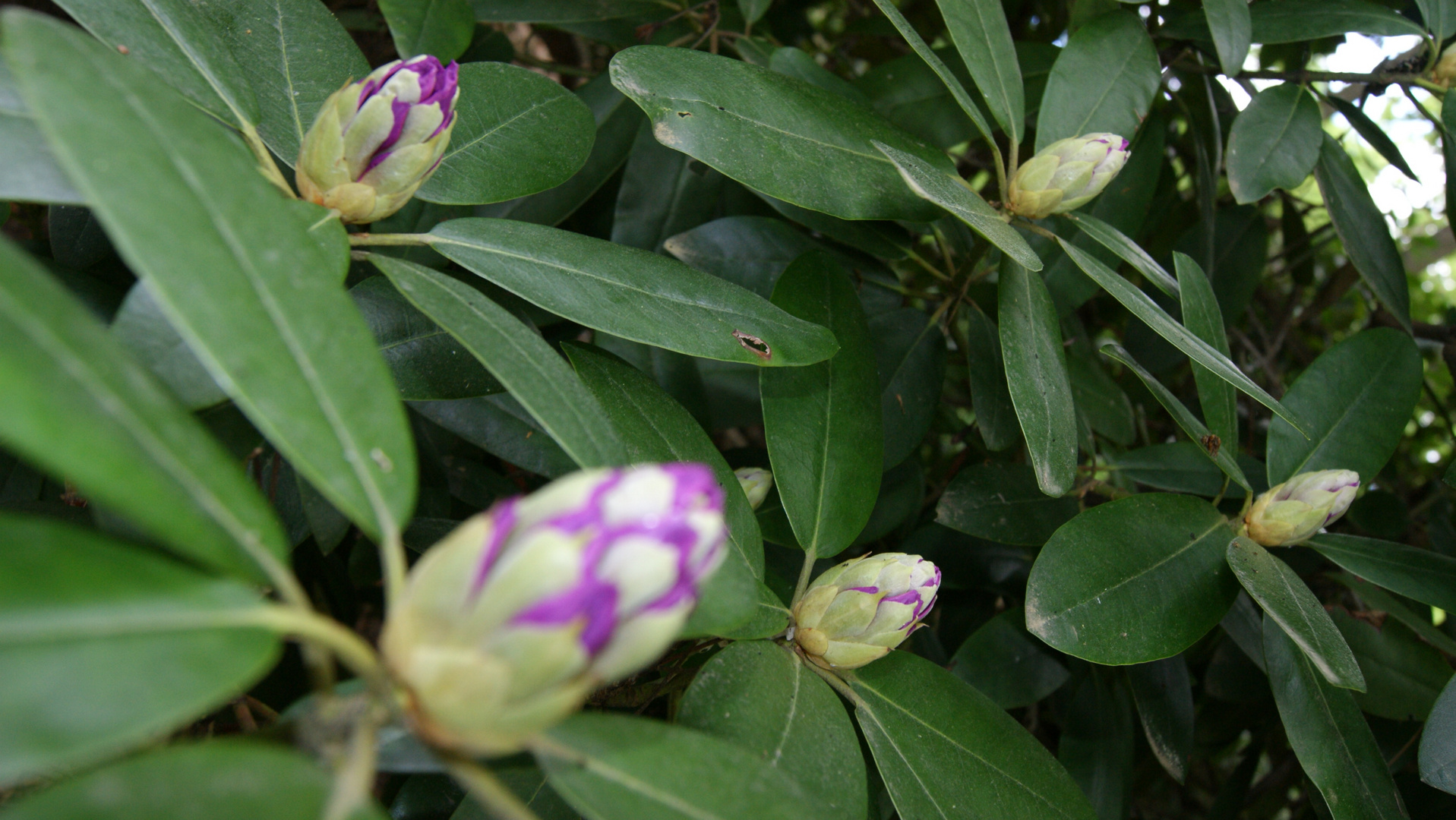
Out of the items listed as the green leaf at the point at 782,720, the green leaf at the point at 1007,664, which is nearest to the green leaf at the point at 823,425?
the green leaf at the point at 782,720

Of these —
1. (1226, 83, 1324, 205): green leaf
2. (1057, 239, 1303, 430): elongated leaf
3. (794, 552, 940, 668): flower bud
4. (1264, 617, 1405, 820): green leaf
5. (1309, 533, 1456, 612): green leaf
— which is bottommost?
(1264, 617, 1405, 820): green leaf

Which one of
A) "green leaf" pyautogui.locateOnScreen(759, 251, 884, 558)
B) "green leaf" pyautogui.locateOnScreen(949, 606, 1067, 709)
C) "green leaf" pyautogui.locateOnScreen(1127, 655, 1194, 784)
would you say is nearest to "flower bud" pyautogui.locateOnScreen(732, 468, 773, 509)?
"green leaf" pyautogui.locateOnScreen(759, 251, 884, 558)

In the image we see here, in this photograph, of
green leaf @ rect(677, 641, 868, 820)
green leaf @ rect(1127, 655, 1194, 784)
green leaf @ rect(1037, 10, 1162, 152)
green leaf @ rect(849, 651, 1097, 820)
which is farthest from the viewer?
green leaf @ rect(1127, 655, 1194, 784)

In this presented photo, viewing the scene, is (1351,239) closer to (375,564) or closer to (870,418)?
(870,418)

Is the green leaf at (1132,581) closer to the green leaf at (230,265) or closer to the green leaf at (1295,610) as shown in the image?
the green leaf at (1295,610)

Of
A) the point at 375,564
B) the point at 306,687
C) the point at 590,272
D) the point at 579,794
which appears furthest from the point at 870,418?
the point at 306,687

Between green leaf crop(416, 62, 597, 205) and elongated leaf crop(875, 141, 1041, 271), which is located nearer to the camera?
elongated leaf crop(875, 141, 1041, 271)

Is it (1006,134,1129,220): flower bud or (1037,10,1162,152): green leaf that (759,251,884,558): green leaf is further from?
(1037,10,1162,152): green leaf
